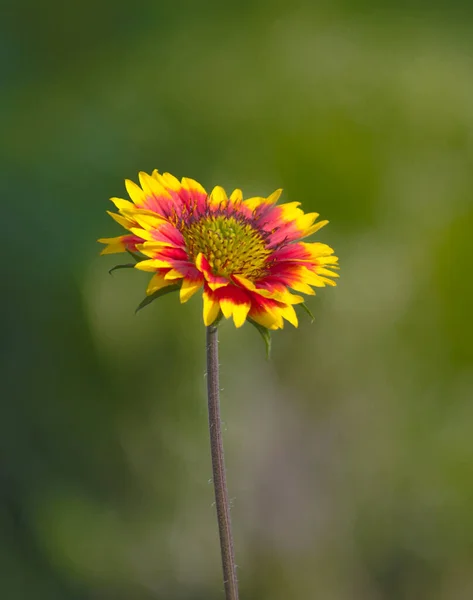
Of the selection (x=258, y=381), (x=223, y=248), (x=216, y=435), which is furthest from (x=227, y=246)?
(x=258, y=381)

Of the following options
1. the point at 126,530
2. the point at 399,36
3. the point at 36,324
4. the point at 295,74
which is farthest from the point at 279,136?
the point at 126,530

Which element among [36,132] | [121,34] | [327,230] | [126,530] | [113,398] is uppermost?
[121,34]

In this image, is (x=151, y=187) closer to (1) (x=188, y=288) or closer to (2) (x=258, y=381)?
(1) (x=188, y=288)

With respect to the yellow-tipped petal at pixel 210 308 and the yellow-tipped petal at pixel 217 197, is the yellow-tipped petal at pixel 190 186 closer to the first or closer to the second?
the yellow-tipped petal at pixel 217 197

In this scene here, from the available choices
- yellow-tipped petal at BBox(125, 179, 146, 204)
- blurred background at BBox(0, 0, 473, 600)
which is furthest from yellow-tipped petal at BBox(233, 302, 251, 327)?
blurred background at BBox(0, 0, 473, 600)

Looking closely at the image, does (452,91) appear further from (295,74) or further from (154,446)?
(154,446)

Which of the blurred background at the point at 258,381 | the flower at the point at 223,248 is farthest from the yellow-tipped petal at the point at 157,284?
the blurred background at the point at 258,381

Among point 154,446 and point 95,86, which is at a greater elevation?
point 95,86
